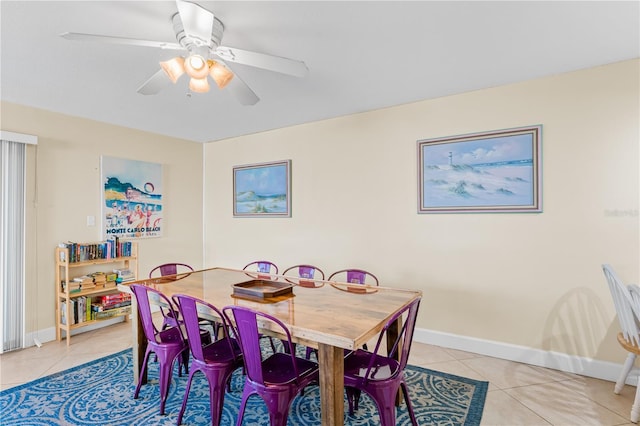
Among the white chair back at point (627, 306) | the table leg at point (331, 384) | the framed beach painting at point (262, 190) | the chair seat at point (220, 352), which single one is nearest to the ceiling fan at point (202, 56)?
the table leg at point (331, 384)

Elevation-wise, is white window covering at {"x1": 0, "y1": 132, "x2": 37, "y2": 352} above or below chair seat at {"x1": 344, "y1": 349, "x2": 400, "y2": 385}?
above

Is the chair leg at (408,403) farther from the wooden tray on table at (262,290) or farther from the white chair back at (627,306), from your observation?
the white chair back at (627,306)

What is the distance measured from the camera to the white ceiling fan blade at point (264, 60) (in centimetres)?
186

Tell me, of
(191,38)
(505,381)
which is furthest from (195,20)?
(505,381)

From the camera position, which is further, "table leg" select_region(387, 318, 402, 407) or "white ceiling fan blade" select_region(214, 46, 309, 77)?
"table leg" select_region(387, 318, 402, 407)

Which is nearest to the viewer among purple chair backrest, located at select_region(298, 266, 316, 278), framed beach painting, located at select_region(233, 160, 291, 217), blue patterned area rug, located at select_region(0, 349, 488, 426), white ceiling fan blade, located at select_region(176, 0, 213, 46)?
white ceiling fan blade, located at select_region(176, 0, 213, 46)

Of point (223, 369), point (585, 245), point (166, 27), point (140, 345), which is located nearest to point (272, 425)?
point (223, 369)

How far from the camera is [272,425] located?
1685 millimetres

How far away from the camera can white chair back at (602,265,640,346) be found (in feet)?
6.95

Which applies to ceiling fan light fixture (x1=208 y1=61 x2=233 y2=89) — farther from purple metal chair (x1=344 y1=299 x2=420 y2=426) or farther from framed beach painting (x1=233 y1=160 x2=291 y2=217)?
framed beach painting (x1=233 y1=160 x2=291 y2=217)

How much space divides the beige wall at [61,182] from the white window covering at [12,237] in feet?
0.25

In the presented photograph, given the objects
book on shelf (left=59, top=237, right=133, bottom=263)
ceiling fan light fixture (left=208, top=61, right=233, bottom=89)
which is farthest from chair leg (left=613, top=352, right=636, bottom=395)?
book on shelf (left=59, top=237, right=133, bottom=263)

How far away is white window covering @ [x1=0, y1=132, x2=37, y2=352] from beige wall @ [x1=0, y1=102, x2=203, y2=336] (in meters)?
0.08

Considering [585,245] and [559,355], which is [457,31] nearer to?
[585,245]
